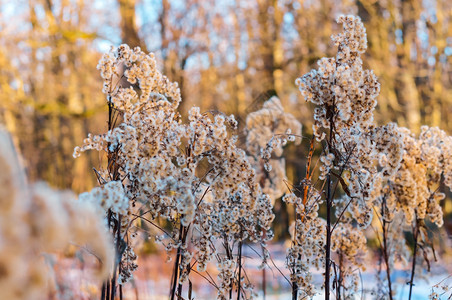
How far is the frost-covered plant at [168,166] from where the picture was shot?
1794 millimetres

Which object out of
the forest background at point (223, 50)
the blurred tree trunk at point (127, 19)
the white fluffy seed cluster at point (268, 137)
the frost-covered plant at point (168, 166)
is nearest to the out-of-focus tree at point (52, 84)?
the forest background at point (223, 50)

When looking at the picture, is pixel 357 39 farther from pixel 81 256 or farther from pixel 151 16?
pixel 151 16

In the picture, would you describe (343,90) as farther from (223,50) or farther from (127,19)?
(223,50)

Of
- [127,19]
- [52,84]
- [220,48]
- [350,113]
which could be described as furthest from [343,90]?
[52,84]

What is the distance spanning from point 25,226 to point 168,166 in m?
1.16

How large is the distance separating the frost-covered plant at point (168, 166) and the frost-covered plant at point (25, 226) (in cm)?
88

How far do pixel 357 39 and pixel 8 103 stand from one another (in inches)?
301

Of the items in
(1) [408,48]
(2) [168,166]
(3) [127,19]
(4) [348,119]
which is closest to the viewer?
(2) [168,166]

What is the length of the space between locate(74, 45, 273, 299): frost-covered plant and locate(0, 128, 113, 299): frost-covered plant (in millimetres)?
882

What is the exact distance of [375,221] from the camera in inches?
306

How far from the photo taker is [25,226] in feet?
2.56

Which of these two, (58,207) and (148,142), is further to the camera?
(148,142)

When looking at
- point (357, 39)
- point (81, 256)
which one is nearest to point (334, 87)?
point (357, 39)

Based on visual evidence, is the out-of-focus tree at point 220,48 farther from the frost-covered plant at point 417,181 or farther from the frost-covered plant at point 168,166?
the frost-covered plant at point 168,166
